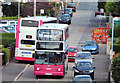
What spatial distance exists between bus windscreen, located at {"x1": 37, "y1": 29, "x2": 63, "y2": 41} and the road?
308cm

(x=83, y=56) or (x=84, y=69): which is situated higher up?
(x=83, y=56)

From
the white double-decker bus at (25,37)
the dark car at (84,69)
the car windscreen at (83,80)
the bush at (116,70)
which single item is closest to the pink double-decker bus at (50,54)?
the dark car at (84,69)

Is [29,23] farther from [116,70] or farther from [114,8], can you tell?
[114,8]

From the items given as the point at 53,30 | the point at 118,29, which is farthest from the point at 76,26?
the point at 53,30

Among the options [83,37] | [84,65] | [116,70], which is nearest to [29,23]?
[84,65]

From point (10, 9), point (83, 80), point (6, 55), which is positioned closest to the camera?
point (83, 80)

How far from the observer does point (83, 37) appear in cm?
5912

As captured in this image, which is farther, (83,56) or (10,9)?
(10,9)

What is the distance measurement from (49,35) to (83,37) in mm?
28338

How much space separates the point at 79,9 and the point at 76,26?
23103 mm

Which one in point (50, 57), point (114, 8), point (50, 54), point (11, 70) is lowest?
point (11, 70)

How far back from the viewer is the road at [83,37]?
31.6 m

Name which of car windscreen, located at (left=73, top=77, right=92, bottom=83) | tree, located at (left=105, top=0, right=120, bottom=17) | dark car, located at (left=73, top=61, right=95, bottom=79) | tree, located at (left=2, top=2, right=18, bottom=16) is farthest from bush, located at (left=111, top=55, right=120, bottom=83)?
tree, located at (left=2, top=2, right=18, bottom=16)

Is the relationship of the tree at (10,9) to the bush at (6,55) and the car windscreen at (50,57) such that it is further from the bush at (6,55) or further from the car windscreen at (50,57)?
the car windscreen at (50,57)
